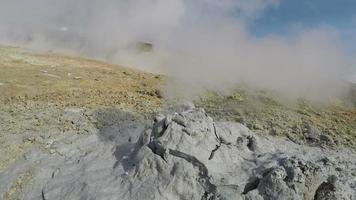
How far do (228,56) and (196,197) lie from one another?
22939 millimetres

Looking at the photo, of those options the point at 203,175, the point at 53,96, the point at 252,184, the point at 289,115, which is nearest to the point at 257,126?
the point at 289,115

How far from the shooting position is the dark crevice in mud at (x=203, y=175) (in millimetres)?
10017

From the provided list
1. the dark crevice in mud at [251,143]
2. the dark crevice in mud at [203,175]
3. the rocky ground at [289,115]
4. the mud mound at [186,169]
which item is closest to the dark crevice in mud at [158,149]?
the mud mound at [186,169]

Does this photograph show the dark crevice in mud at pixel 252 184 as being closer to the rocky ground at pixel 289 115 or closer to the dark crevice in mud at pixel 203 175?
the dark crevice in mud at pixel 203 175

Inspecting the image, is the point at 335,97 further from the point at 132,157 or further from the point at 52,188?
the point at 52,188

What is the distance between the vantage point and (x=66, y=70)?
2355cm

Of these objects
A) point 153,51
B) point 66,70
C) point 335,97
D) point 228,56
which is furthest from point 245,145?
point 153,51

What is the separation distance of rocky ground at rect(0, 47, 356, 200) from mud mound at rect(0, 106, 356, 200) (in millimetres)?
23

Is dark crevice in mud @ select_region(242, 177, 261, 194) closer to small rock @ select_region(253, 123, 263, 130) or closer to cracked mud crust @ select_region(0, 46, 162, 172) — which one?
small rock @ select_region(253, 123, 263, 130)

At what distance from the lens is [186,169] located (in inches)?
408

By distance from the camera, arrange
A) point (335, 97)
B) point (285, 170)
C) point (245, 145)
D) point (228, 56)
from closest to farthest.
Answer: point (285, 170)
point (245, 145)
point (335, 97)
point (228, 56)

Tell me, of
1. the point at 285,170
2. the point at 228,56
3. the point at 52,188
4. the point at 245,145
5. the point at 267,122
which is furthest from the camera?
the point at 228,56

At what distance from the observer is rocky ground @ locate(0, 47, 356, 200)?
10.1 m

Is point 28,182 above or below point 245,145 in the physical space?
below
